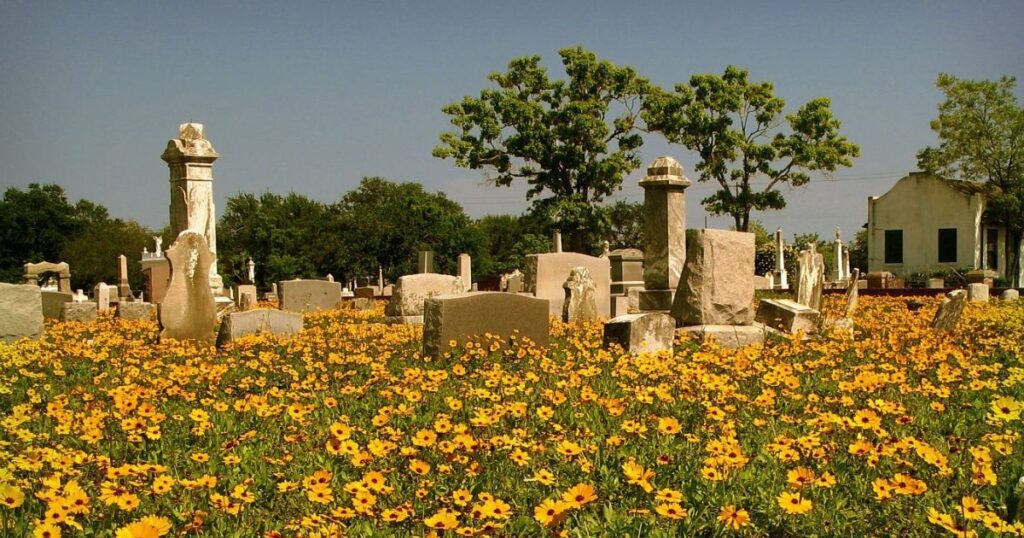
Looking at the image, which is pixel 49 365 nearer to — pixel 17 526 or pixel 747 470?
pixel 17 526

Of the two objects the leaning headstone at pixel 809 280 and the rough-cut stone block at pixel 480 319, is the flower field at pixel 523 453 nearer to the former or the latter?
the rough-cut stone block at pixel 480 319

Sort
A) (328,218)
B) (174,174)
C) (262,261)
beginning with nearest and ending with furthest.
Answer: (174,174) → (262,261) → (328,218)

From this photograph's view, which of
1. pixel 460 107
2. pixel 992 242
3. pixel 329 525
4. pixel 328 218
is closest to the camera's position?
pixel 329 525

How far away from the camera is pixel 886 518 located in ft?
11.7

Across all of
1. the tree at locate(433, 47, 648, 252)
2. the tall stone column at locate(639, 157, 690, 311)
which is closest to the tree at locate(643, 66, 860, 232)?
the tree at locate(433, 47, 648, 252)

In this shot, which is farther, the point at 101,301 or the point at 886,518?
the point at 101,301

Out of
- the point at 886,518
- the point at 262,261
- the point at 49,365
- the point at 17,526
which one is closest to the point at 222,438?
the point at 17,526

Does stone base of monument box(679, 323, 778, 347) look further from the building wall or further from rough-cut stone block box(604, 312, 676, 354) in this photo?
the building wall

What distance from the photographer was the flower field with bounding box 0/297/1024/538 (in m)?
3.29

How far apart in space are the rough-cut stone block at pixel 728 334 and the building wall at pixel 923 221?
3907cm

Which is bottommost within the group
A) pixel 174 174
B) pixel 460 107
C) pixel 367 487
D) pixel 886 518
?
pixel 886 518

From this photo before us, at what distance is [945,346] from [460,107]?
1399 inches

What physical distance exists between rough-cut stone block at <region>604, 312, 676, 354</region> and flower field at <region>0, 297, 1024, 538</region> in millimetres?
897

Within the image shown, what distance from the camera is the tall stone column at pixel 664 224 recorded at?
1650 cm
